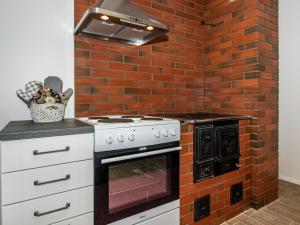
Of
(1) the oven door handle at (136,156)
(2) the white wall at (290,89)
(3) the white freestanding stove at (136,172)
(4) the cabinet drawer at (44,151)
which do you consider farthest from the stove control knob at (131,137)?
(2) the white wall at (290,89)

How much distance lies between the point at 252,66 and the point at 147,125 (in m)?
1.42

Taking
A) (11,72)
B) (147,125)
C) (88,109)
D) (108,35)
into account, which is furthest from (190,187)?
(11,72)

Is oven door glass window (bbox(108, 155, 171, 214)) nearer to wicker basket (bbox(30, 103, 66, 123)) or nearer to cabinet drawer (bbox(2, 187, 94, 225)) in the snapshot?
cabinet drawer (bbox(2, 187, 94, 225))

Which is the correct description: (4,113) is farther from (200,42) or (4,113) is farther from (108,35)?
(200,42)

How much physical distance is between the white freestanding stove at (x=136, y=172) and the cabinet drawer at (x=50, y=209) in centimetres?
8

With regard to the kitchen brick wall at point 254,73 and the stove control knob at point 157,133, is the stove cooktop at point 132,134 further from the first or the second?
the kitchen brick wall at point 254,73

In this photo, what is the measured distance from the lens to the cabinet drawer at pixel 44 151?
3.51 ft

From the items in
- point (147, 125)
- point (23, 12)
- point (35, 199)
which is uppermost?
point (23, 12)

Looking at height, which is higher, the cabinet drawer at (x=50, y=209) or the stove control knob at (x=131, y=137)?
the stove control knob at (x=131, y=137)

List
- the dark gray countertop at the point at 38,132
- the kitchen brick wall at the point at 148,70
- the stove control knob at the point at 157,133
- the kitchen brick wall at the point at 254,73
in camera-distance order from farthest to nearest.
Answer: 1. the kitchen brick wall at the point at 254,73
2. the kitchen brick wall at the point at 148,70
3. the stove control knob at the point at 157,133
4. the dark gray countertop at the point at 38,132

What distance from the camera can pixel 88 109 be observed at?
6.25 feet

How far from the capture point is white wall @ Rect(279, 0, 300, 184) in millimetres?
2717

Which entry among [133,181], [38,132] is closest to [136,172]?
[133,181]

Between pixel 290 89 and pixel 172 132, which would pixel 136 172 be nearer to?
pixel 172 132
